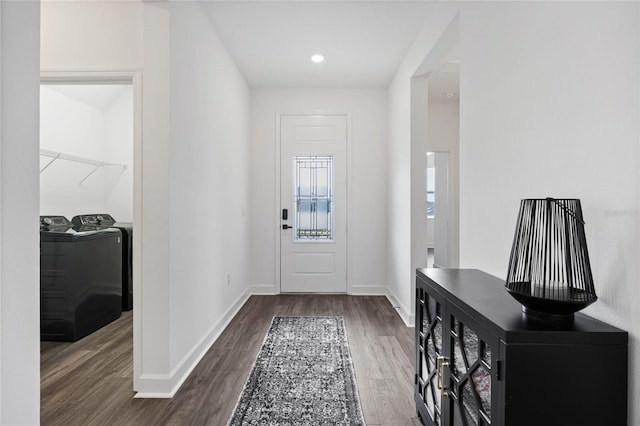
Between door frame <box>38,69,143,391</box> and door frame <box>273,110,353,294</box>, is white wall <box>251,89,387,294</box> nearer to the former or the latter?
door frame <box>273,110,353,294</box>

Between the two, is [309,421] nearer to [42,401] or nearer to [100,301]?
[42,401]

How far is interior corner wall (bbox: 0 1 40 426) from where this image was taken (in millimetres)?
1104

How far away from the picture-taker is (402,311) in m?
3.92

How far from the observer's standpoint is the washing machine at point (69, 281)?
314cm

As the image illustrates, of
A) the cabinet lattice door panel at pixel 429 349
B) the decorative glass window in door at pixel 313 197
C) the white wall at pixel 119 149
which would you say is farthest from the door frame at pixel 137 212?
the decorative glass window in door at pixel 313 197

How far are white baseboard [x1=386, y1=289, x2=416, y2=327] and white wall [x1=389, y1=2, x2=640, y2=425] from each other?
1.49 metres

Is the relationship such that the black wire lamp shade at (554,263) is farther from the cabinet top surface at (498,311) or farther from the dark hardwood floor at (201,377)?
the dark hardwood floor at (201,377)

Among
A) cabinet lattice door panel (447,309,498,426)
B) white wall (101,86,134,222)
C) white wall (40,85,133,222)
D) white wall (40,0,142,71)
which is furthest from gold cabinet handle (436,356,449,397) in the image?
white wall (101,86,134,222)

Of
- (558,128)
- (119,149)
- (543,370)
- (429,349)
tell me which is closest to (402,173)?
(429,349)

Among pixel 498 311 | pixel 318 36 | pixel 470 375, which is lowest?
pixel 470 375

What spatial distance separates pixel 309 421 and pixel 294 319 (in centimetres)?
182

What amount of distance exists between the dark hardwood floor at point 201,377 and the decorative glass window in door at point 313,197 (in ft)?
4.58

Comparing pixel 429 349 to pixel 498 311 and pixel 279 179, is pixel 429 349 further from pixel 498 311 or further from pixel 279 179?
pixel 279 179

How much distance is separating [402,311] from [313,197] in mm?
1900
